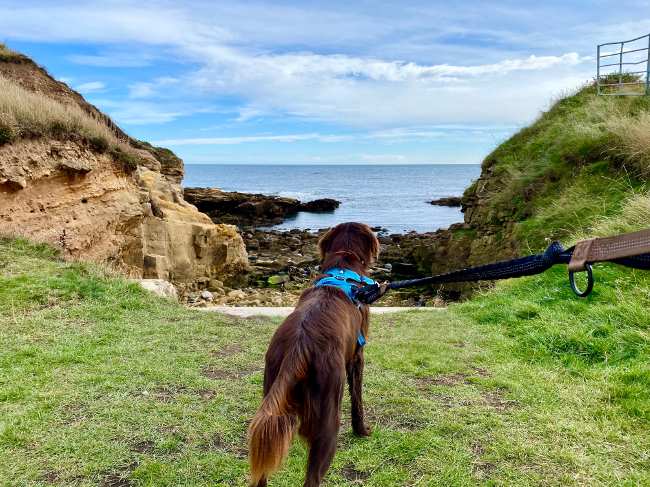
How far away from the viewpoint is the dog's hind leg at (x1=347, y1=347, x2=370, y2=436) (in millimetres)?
3797

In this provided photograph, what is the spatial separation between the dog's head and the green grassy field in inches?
53.2

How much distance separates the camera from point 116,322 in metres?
6.67

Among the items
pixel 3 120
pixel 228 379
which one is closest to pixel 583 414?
pixel 228 379

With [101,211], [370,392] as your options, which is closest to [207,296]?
[101,211]

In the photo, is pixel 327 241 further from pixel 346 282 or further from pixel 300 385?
pixel 300 385

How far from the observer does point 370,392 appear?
15.6ft

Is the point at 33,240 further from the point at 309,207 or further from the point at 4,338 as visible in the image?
the point at 309,207

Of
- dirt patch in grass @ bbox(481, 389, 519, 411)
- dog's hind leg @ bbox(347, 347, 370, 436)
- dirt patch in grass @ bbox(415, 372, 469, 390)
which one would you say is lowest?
dirt patch in grass @ bbox(415, 372, 469, 390)

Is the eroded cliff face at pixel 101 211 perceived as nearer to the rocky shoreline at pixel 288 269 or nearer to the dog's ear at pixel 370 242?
the rocky shoreline at pixel 288 269

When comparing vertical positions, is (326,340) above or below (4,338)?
above

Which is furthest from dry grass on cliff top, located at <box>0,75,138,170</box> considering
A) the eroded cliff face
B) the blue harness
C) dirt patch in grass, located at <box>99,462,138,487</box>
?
the blue harness

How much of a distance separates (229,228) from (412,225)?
21.3 m

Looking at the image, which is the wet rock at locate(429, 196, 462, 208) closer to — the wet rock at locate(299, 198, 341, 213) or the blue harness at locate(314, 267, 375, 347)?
the wet rock at locate(299, 198, 341, 213)

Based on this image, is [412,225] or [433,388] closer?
[433,388]
